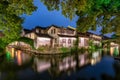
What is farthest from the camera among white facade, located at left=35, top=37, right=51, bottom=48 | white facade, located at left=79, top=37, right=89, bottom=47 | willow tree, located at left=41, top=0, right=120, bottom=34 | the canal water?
white facade, located at left=79, top=37, right=89, bottom=47

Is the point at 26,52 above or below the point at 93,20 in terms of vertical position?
below

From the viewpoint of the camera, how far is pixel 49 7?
1655 centimetres

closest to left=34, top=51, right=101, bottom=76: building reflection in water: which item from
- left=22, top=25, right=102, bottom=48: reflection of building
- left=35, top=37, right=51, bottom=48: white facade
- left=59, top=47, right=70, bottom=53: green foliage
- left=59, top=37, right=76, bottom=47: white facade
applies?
left=35, top=37, right=51, bottom=48: white facade

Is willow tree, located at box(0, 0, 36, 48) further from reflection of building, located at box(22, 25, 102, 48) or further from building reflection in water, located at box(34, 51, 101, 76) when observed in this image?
reflection of building, located at box(22, 25, 102, 48)

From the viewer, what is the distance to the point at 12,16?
1841 cm

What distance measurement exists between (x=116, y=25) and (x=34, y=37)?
42495 mm

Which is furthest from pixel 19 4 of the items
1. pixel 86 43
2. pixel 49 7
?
pixel 86 43

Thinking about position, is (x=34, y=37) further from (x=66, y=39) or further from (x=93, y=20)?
(x=93, y=20)

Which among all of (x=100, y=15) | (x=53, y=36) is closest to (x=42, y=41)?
(x=53, y=36)

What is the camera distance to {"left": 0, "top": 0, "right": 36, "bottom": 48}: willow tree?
17078 millimetres

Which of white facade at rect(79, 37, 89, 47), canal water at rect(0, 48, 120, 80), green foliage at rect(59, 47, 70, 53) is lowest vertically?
canal water at rect(0, 48, 120, 80)

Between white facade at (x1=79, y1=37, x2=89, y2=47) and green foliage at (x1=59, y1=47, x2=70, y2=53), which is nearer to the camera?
green foliage at (x1=59, y1=47, x2=70, y2=53)

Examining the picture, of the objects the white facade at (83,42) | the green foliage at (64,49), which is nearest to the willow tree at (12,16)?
the green foliage at (64,49)

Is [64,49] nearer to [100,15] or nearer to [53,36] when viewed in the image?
[53,36]
